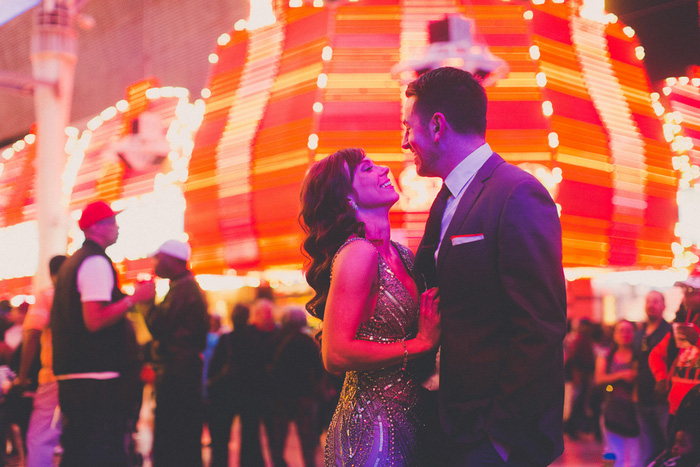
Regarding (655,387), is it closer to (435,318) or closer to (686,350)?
(686,350)

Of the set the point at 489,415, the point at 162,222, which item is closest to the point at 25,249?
the point at 162,222

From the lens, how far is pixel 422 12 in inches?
278

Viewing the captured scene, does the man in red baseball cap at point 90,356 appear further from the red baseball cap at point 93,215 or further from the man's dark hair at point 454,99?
the man's dark hair at point 454,99

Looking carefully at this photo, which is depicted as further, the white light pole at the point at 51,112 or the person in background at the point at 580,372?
the person in background at the point at 580,372

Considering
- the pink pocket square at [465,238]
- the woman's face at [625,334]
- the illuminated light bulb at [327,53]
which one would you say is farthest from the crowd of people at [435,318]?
the illuminated light bulb at [327,53]

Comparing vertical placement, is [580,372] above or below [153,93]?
below

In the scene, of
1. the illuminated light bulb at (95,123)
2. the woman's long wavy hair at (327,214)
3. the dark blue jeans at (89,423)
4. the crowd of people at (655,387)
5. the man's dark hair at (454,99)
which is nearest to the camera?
the man's dark hair at (454,99)

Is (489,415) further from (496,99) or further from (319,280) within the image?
(496,99)

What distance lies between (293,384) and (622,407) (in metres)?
3.10

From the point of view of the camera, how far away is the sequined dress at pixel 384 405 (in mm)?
2297

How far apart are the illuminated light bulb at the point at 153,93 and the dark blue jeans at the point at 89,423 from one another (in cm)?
588

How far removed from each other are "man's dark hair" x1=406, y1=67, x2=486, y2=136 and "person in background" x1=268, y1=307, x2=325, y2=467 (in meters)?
4.83

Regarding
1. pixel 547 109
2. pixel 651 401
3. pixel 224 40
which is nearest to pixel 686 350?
pixel 651 401

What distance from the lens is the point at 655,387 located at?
5477mm
